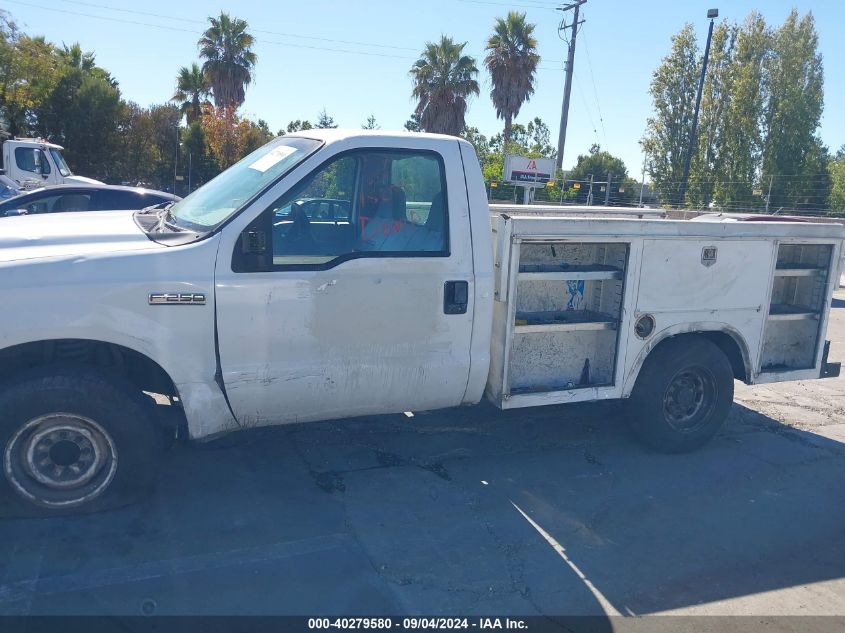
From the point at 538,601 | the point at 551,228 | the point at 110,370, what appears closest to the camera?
the point at 538,601

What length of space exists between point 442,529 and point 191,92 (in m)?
46.1

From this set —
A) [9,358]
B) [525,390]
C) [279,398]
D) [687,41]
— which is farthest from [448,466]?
[687,41]

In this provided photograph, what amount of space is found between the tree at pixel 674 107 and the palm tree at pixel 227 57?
80.7 feet

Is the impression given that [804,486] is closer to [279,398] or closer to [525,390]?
[525,390]

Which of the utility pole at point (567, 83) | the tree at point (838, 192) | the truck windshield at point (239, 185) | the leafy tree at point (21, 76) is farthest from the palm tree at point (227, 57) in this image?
the truck windshield at point (239, 185)

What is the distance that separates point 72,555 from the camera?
3.58m

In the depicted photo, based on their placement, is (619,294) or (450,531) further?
(619,294)

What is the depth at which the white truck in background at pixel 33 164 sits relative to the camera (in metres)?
19.2

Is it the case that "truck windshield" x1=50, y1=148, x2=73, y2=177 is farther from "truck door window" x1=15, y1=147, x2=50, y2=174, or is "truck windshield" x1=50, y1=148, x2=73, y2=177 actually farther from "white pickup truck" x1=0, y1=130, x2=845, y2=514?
"white pickup truck" x1=0, y1=130, x2=845, y2=514

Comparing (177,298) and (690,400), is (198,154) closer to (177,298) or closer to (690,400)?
(690,400)

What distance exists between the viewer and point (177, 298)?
380cm

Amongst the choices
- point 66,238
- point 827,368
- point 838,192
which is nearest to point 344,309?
point 66,238

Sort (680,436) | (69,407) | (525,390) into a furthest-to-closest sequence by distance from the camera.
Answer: (680,436)
(525,390)
(69,407)

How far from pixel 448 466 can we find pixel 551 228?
1815mm
